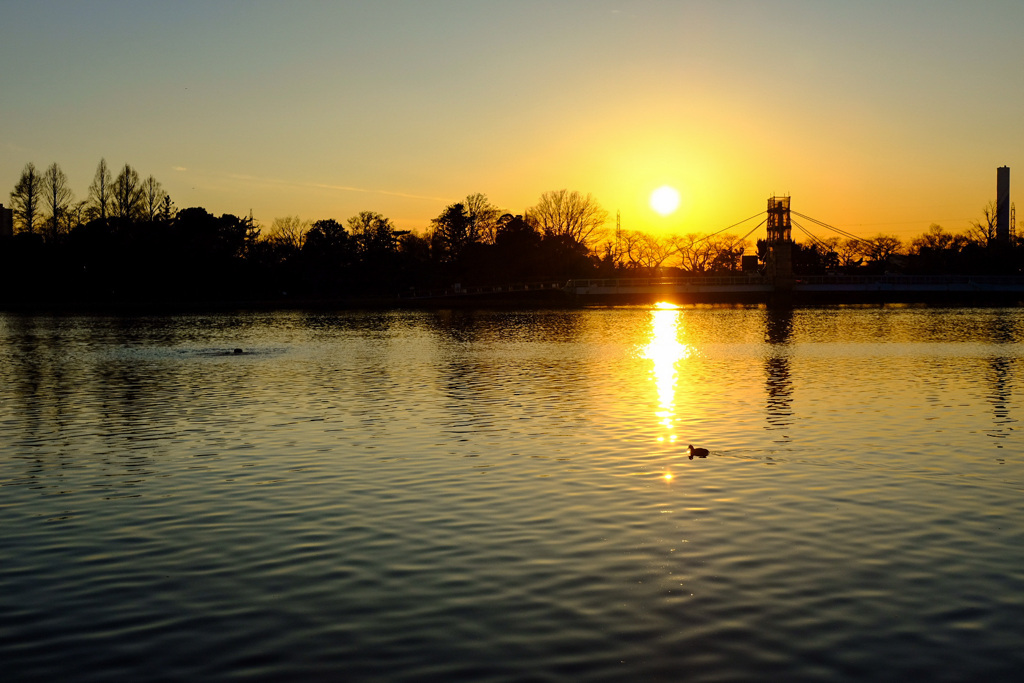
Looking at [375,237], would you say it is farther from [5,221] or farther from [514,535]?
[514,535]

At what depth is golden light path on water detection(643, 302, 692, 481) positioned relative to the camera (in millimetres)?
25531

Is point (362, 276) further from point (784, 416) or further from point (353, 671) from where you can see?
point (353, 671)

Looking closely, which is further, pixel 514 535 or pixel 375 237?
pixel 375 237

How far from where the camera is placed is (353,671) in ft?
29.9

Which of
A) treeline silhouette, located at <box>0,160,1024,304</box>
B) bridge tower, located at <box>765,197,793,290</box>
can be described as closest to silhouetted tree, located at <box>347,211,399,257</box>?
treeline silhouette, located at <box>0,160,1024,304</box>

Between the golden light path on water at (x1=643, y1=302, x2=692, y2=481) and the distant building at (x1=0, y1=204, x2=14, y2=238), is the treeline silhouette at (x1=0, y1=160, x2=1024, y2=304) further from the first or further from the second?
the golden light path on water at (x1=643, y1=302, x2=692, y2=481)

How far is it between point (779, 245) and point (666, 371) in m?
122

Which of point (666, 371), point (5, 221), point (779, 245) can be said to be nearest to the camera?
point (666, 371)

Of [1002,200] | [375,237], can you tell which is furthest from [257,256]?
[1002,200]

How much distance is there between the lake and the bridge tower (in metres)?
123

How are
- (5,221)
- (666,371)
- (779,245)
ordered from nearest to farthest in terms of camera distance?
(666,371), (779,245), (5,221)

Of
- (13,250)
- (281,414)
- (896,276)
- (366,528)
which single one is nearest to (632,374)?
(281,414)

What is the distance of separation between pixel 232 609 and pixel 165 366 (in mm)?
38372

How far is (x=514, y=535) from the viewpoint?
1422 centimetres
